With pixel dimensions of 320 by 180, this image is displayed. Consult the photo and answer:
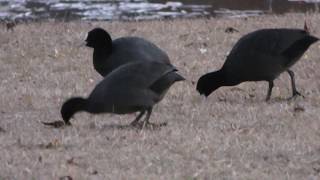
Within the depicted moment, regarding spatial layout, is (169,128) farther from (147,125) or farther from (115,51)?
(115,51)

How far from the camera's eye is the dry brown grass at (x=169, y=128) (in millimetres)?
6199

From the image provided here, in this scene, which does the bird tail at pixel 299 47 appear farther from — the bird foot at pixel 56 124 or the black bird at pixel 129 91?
the bird foot at pixel 56 124

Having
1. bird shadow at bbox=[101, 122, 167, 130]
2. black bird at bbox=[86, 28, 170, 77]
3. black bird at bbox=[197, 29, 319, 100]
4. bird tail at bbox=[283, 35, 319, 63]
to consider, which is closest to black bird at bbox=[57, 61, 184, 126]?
bird shadow at bbox=[101, 122, 167, 130]

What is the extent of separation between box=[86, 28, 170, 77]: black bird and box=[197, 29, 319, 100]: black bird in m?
0.62

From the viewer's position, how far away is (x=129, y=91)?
749 cm

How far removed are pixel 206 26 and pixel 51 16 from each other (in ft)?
13.9

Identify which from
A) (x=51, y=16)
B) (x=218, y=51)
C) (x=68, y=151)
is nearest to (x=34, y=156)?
(x=68, y=151)

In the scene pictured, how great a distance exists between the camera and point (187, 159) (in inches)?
254

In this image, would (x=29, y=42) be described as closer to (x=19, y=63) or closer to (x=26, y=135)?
(x=19, y=63)

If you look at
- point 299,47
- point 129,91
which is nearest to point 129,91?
point 129,91

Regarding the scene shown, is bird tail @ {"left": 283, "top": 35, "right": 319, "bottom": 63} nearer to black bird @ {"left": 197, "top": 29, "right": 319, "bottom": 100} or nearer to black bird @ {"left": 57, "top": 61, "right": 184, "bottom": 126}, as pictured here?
black bird @ {"left": 197, "top": 29, "right": 319, "bottom": 100}

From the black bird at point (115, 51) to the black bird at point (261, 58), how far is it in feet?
2.03

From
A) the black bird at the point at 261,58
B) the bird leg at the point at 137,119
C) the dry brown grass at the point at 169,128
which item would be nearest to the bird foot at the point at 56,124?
the dry brown grass at the point at 169,128

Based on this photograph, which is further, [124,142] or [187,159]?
[124,142]
